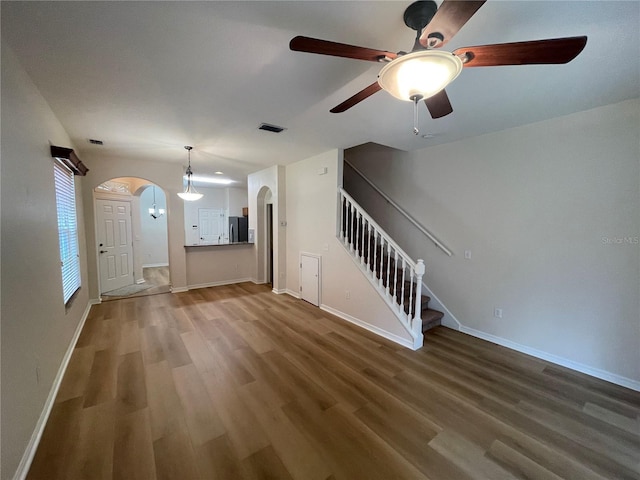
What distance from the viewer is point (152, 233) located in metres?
8.23

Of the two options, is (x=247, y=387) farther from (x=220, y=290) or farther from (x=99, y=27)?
(x=220, y=290)

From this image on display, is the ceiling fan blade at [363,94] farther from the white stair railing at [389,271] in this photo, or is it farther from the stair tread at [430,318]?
the stair tread at [430,318]

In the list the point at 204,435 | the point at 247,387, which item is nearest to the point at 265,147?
the point at 247,387

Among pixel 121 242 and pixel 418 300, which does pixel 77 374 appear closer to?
pixel 418 300

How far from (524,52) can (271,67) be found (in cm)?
152

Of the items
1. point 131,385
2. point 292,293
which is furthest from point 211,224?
point 131,385

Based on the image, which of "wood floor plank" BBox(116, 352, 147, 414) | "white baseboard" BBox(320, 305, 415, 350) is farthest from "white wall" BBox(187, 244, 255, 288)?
"wood floor plank" BBox(116, 352, 147, 414)

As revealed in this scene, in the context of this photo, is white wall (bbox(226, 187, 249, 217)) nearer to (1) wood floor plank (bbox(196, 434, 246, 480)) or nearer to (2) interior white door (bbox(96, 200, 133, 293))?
(2) interior white door (bbox(96, 200, 133, 293))

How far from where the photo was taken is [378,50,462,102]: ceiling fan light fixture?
1.10 meters

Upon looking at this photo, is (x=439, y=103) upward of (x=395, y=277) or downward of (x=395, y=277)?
upward

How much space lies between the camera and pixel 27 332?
1.72m

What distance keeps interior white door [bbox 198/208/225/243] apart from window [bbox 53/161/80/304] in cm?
530

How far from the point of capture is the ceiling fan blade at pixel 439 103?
1578 mm

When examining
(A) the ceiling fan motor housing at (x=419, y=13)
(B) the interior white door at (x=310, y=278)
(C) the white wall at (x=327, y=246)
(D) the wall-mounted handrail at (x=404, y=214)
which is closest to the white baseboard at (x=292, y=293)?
(C) the white wall at (x=327, y=246)
